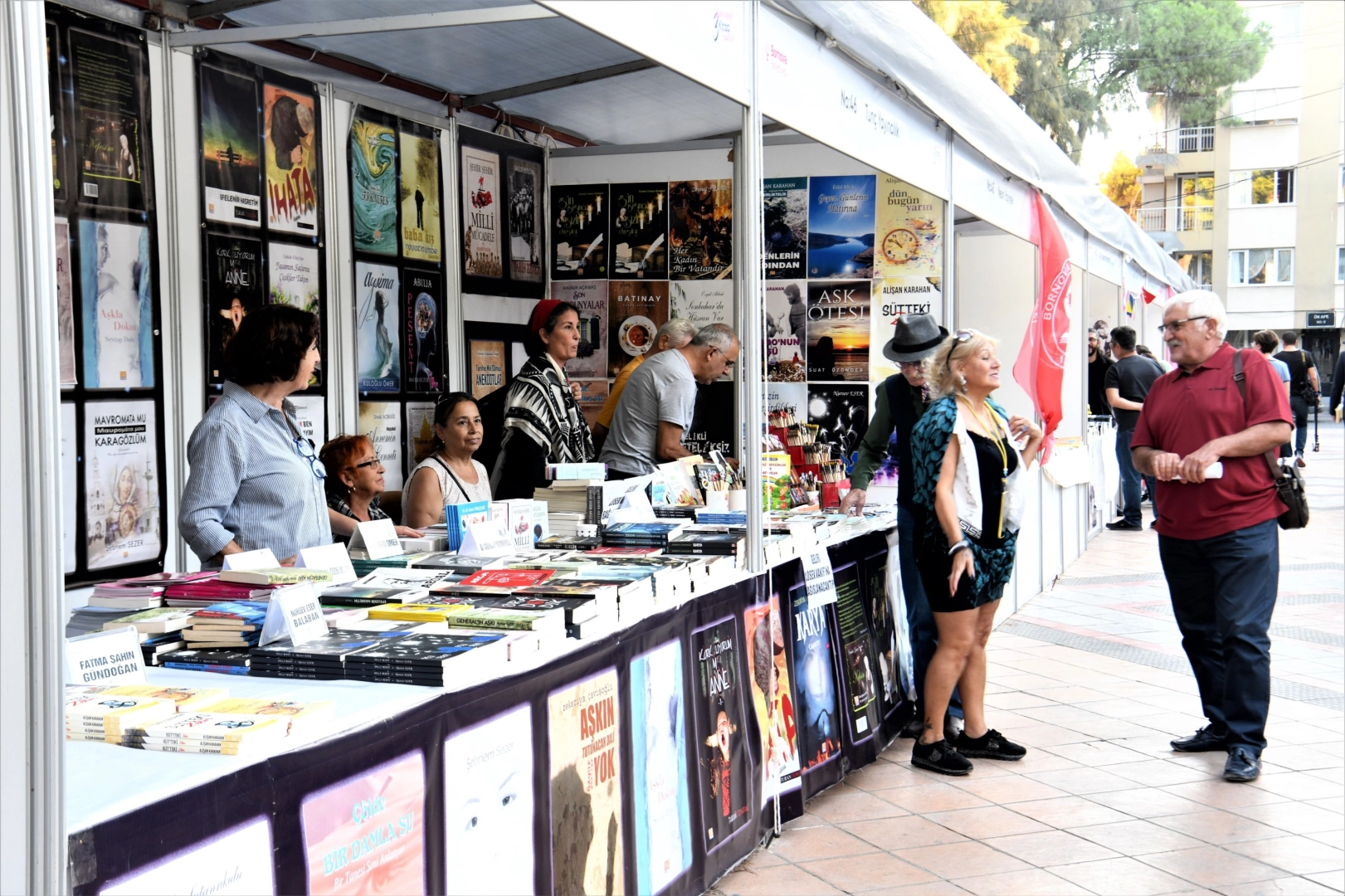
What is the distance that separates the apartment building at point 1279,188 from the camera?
41.0 m

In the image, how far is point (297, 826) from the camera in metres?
1.88

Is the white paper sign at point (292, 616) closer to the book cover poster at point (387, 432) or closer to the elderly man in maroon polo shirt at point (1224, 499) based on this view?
the book cover poster at point (387, 432)

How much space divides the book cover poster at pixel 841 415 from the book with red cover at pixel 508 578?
3.44 meters

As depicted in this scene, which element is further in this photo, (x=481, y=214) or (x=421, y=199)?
(x=481, y=214)

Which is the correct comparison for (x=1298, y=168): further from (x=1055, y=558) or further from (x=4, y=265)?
(x=4, y=265)

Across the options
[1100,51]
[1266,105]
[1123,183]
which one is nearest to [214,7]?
[1100,51]

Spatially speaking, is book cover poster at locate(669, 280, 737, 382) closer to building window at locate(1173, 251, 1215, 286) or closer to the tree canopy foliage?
the tree canopy foliage

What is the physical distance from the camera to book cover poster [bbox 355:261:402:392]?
5.36 m

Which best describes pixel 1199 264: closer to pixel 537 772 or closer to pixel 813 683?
pixel 813 683

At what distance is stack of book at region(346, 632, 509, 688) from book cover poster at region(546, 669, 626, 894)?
291mm

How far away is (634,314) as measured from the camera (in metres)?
6.63

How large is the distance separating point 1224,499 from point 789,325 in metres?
2.55

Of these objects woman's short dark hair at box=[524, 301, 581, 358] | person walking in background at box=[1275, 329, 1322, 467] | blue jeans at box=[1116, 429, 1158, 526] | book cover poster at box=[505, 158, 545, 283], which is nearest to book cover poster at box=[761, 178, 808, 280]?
book cover poster at box=[505, 158, 545, 283]

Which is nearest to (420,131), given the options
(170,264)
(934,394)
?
(170,264)
